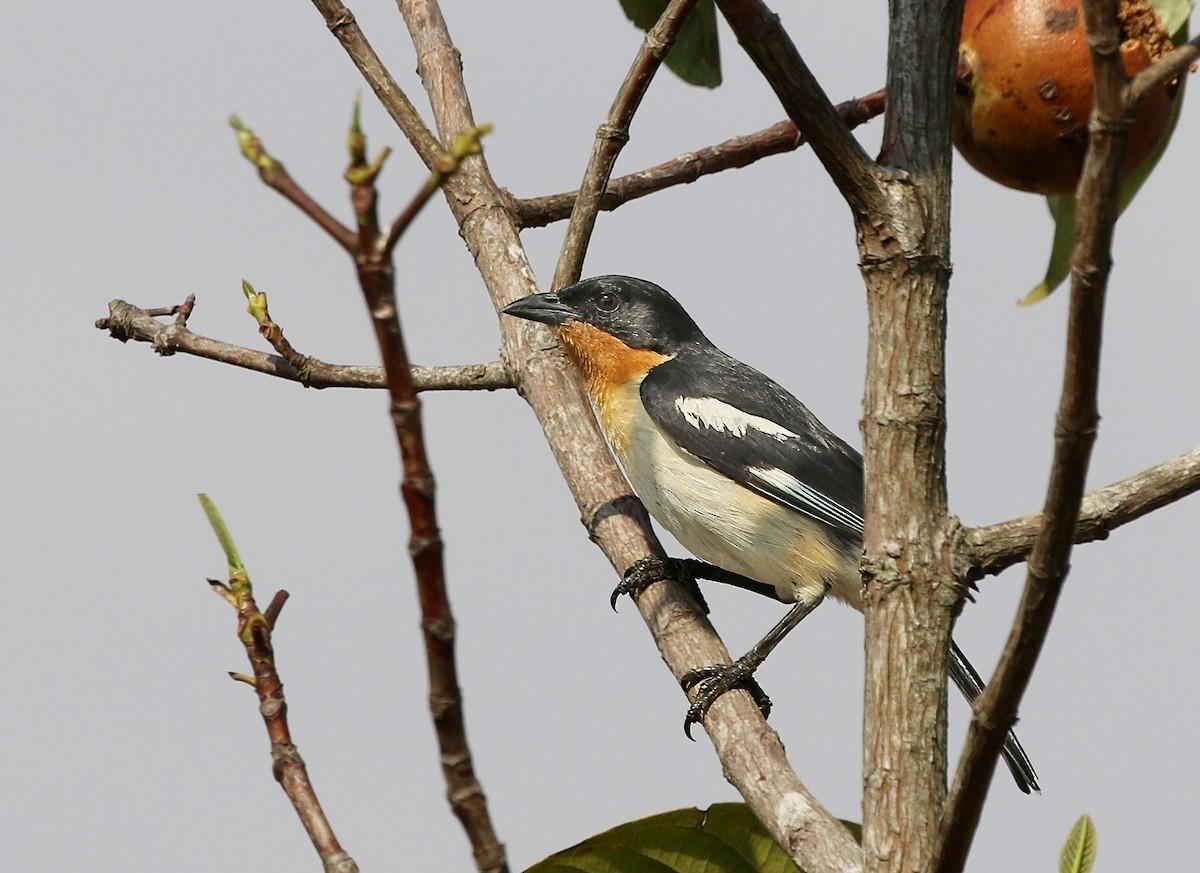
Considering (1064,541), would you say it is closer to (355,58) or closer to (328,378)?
(328,378)

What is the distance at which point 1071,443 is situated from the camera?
196 centimetres

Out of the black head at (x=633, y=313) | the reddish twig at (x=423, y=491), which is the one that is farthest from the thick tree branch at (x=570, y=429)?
the reddish twig at (x=423, y=491)

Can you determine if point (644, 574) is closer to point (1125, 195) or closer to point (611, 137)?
point (611, 137)

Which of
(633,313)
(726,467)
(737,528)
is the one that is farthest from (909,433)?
(633,313)

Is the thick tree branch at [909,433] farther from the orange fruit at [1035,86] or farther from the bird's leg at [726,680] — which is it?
the bird's leg at [726,680]

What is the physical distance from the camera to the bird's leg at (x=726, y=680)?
3.90 meters

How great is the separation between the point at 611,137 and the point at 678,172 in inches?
25.0

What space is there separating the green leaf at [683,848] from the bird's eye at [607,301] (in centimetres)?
276

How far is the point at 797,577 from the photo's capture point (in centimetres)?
541

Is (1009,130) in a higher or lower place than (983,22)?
lower

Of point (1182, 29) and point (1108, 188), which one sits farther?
point (1182, 29)

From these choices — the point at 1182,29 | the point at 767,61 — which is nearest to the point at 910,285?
the point at 767,61

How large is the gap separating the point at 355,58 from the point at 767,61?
2.67m

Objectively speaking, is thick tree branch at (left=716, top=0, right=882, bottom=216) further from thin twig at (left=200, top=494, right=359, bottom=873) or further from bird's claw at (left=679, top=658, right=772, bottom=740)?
bird's claw at (left=679, top=658, right=772, bottom=740)
